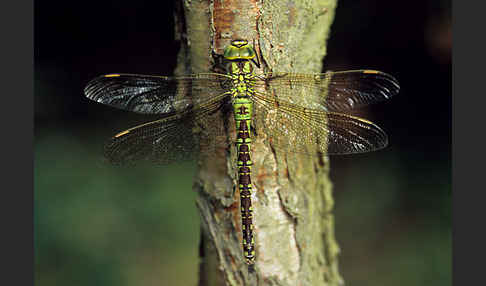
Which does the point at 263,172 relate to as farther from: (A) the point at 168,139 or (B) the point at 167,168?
(B) the point at 167,168

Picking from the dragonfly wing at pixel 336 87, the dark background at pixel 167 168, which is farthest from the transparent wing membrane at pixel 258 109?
the dark background at pixel 167 168

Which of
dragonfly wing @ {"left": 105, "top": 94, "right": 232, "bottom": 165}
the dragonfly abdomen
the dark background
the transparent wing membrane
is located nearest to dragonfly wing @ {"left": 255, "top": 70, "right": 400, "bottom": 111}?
the transparent wing membrane

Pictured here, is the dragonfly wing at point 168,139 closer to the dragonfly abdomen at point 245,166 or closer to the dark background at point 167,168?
the dragonfly abdomen at point 245,166

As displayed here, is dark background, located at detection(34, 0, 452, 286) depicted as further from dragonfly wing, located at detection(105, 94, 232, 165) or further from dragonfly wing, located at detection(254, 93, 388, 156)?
dragonfly wing, located at detection(254, 93, 388, 156)

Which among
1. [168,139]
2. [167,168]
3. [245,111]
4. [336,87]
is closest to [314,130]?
[336,87]

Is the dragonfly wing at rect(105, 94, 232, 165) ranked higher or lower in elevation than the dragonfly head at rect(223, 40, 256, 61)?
lower
